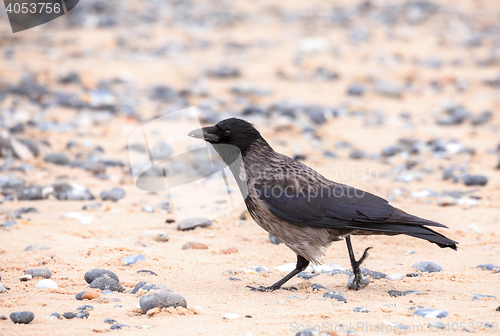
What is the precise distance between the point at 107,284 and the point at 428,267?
259 cm

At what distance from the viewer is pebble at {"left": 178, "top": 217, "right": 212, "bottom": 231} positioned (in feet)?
19.0

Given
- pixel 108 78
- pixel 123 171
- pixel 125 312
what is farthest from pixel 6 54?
pixel 125 312

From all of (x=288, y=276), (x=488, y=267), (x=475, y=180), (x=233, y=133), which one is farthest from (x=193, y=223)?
(x=475, y=180)

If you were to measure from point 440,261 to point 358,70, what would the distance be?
979cm

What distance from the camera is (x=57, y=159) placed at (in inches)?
313

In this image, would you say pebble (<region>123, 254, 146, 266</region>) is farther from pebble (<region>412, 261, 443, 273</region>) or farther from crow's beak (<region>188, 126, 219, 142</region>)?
pebble (<region>412, 261, 443, 273</region>)

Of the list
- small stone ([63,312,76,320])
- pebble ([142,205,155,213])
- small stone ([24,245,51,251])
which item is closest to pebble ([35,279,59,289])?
small stone ([63,312,76,320])

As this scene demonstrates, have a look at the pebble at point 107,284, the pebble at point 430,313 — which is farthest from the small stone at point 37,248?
the pebble at point 430,313

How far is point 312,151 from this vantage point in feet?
29.3

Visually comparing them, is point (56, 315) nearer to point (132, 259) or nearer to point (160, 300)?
point (160, 300)

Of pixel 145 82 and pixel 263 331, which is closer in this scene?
pixel 263 331

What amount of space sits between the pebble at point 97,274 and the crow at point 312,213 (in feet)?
3.53

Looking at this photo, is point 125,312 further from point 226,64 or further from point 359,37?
point 359,37

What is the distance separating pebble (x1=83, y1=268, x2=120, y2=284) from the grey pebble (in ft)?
0.34
